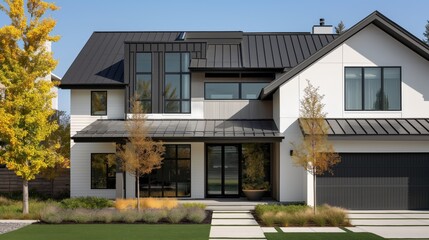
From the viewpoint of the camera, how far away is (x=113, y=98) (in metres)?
25.9

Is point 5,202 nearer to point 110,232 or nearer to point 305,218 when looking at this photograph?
point 110,232

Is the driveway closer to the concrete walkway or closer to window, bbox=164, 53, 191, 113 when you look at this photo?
the concrete walkway

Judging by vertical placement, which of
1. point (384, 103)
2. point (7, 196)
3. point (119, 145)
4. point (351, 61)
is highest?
point (351, 61)

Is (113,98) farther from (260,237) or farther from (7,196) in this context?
(260,237)

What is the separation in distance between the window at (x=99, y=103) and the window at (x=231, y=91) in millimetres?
5035

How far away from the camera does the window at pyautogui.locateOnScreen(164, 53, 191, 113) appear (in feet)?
83.2

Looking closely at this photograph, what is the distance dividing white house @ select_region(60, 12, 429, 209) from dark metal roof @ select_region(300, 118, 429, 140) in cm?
5

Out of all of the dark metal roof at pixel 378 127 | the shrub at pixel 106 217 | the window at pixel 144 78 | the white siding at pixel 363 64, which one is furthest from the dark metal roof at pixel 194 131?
the shrub at pixel 106 217

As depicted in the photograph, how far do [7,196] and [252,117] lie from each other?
12.4 m

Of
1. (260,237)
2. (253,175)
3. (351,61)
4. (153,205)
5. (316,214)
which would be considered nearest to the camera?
(260,237)

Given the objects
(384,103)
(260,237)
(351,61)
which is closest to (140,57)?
(351,61)

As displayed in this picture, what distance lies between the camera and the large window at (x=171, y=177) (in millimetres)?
24781

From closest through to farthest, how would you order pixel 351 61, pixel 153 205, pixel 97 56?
pixel 153 205, pixel 351 61, pixel 97 56

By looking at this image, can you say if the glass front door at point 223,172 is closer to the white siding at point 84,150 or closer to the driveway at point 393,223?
the white siding at point 84,150
